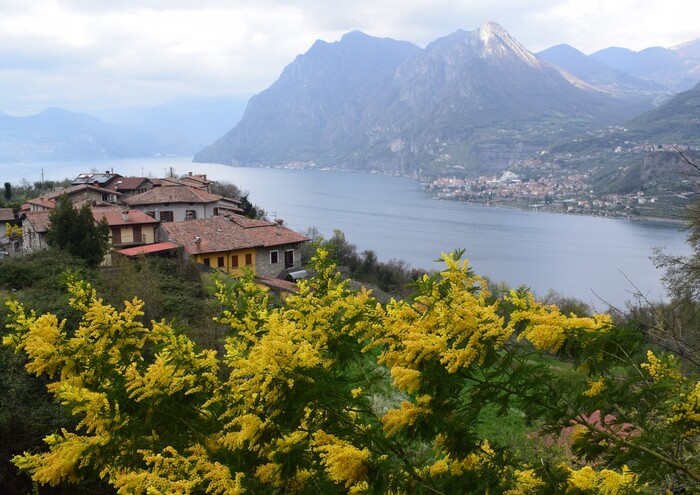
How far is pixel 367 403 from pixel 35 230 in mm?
30927

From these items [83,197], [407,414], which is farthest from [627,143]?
[407,414]

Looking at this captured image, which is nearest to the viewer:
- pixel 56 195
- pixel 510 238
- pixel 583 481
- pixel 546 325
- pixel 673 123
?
pixel 546 325

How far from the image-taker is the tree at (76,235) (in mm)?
23172

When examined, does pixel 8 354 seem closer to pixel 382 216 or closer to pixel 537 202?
pixel 382 216

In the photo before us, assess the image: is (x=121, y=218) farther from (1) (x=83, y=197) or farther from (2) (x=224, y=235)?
(1) (x=83, y=197)

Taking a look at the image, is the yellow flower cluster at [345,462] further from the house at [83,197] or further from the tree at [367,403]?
the house at [83,197]

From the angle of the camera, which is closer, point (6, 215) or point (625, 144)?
point (6, 215)

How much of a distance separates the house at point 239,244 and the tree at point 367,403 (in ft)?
83.7

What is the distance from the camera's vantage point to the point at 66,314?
12.9m

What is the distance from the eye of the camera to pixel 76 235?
2366 centimetres

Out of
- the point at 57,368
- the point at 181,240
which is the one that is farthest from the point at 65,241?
the point at 57,368

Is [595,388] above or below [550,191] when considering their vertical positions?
above

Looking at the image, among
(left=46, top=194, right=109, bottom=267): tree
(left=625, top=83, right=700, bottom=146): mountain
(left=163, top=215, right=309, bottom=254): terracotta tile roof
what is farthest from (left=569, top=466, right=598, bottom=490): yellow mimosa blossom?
(left=625, top=83, right=700, bottom=146): mountain

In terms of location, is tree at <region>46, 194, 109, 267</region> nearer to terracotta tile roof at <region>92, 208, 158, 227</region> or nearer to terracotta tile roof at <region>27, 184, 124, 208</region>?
terracotta tile roof at <region>92, 208, 158, 227</region>
